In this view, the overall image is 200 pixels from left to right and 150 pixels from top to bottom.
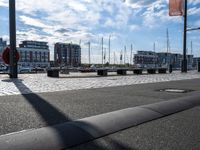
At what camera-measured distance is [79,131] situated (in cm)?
651

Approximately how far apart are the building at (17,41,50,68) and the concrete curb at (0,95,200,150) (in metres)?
113

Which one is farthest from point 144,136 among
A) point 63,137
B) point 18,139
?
point 18,139

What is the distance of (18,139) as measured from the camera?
5.64m

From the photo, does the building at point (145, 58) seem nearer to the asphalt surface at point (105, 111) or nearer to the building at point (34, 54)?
the building at point (34, 54)

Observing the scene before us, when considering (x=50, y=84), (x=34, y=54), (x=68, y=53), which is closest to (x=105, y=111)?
(x=50, y=84)

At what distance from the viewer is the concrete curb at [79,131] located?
551 cm

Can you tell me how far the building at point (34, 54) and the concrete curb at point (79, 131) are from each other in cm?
11279

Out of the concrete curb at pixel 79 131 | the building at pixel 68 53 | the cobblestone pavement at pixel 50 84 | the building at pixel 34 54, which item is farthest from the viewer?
the building at pixel 68 53

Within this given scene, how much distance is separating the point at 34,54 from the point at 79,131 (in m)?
124

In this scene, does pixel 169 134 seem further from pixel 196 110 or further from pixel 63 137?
pixel 196 110

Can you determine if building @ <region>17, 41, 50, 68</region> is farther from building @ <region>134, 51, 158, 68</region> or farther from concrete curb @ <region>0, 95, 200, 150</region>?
concrete curb @ <region>0, 95, 200, 150</region>

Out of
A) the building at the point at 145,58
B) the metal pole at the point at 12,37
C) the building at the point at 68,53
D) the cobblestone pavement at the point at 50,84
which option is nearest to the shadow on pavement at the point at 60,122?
the cobblestone pavement at the point at 50,84

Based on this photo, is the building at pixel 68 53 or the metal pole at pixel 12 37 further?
the building at pixel 68 53

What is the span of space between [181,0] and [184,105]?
31067 mm
